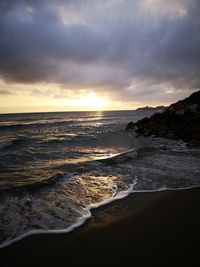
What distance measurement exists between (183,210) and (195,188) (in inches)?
58.3

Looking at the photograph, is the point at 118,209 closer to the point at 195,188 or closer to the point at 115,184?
the point at 115,184

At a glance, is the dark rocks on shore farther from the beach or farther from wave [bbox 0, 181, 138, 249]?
the beach

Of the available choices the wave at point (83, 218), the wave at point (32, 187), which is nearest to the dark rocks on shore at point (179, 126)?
the wave at point (83, 218)

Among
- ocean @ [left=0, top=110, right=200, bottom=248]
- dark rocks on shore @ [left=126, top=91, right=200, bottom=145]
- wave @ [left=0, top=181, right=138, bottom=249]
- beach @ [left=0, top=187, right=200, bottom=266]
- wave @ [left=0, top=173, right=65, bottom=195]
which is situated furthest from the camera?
dark rocks on shore @ [left=126, top=91, right=200, bottom=145]

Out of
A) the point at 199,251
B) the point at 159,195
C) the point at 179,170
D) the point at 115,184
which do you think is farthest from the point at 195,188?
the point at 199,251

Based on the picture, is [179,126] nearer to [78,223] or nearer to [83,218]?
[83,218]

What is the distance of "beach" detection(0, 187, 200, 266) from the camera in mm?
2459

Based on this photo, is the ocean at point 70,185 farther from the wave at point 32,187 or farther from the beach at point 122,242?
the beach at point 122,242

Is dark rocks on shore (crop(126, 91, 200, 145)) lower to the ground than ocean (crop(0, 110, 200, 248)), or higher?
higher

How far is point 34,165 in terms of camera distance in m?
7.63

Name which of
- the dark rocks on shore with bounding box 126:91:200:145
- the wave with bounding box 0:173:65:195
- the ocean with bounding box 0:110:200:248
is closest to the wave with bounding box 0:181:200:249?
the ocean with bounding box 0:110:200:248

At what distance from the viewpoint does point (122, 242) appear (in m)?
2.79

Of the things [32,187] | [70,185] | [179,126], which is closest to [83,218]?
[70,185]

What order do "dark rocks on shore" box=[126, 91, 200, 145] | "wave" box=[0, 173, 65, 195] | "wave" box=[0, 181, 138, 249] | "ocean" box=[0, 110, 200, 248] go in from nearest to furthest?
"wave" box=[0, 181, 138, 249] → "ocean" box=[0, 110, 200, 248] → "wave" box=[0, 173, 65, 195] → "dark rocks on shore" box=[126, 91, 200, 145]
